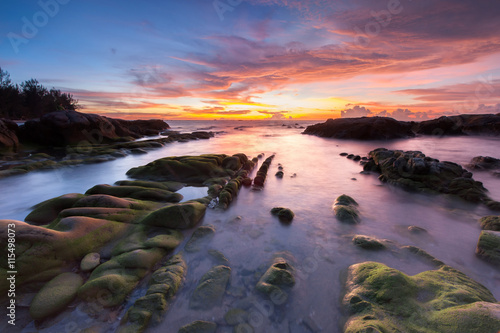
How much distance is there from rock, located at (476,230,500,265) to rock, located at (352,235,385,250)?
7.60 feet

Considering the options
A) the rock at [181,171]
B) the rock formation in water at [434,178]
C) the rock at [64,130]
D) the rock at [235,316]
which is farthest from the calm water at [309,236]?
the rock at [64,130]

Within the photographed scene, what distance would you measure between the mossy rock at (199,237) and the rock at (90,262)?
2.03m

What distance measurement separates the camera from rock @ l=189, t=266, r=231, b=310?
403 centimetres

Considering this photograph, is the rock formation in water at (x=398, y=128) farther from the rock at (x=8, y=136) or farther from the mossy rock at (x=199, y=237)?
the rock at (x=8, y=136)

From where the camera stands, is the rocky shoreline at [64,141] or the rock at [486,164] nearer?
the rock at [486,164]

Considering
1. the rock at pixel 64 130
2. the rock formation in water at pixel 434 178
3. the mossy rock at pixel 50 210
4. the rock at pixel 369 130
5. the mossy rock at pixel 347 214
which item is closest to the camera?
the mossy rock at pixel 50 210

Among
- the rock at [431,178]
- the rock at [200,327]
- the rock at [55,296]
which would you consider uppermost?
the rock at [431,178]

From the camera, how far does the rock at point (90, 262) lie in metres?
4.72

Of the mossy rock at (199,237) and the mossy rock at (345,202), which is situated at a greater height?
the mossy rock at (345,202)

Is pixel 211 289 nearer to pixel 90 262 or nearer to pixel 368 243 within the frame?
pixel 90 262

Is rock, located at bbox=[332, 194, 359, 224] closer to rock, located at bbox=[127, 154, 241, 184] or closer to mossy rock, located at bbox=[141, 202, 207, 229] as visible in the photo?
mossy rock, located at bbox=[141, 202, 207, 229]

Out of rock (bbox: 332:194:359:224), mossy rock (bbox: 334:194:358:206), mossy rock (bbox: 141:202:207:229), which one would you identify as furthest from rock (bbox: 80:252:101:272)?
mossy rock (bbox: 334:194:358:206)

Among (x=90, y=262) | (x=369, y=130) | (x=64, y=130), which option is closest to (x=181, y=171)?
(x=90, y=262)

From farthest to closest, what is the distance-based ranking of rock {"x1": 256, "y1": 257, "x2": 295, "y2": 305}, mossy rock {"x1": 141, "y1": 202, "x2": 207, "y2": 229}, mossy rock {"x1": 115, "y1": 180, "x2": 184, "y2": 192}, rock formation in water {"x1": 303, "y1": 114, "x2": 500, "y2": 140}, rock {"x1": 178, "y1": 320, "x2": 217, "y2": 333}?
rock formation in water {"x1": 303, "y1": 114, "x2": 500, "y2": 140}
mossy rock {"x1": 115, "y1": 180, "x2": 184, "y2": 192}
mossy rock {"x1": 141, "y1": 202, "x2": 207, "y2": 229}
rock {"x1": 256, "y1": 257, "x2": 295, "y2": 305}
rock {"x1": 178, "y1": 320, "x2": 217, "y2": 333}
